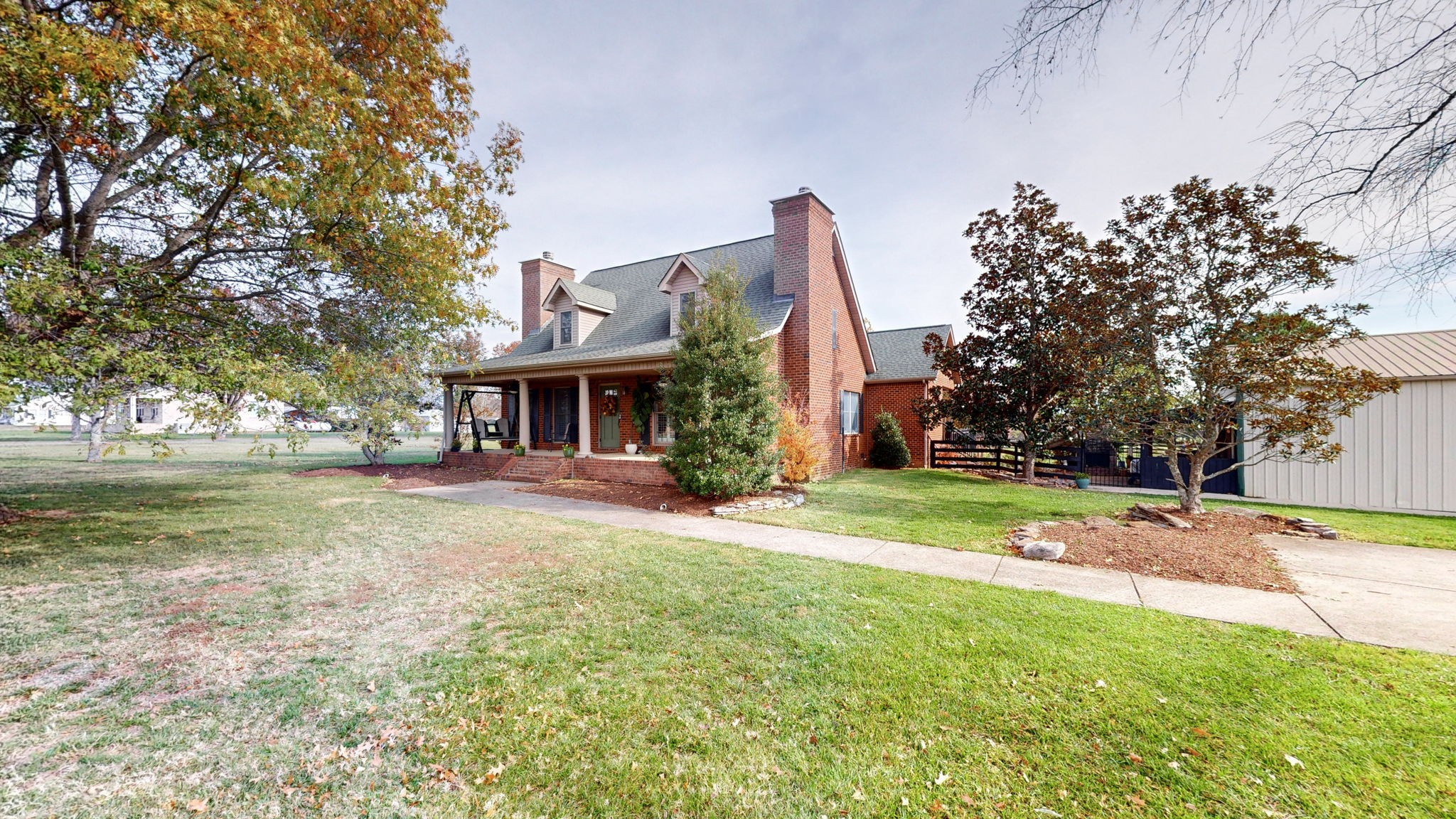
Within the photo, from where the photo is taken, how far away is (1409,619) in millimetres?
4168

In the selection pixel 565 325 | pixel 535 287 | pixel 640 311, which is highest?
pixel 535 287

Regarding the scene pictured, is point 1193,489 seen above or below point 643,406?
below

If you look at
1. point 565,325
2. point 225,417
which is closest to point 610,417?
point 565,325

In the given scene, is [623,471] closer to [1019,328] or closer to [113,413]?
[113,413]

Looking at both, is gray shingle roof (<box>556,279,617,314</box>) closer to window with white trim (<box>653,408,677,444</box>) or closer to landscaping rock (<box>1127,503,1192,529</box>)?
window with white trim (<box>653,408,677,444</box>)

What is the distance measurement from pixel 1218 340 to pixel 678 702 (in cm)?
997

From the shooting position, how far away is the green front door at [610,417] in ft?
54.6

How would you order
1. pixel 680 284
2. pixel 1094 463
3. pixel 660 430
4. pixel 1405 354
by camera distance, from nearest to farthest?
pixel 1405 354, pixel 1094 463, pixel 680 284, pixel 660 430

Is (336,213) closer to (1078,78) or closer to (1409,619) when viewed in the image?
(1078,78)

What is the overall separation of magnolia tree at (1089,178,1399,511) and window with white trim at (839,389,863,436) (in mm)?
7146

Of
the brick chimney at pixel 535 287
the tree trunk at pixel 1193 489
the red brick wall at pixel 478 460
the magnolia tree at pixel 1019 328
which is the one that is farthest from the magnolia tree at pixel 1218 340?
the brick chimney at pixel 535 287

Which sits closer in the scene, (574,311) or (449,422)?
(574,311)

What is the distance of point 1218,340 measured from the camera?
8.09 m

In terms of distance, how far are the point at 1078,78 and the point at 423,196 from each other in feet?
29.8
